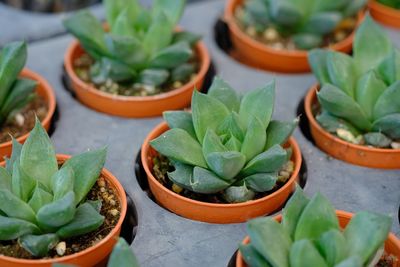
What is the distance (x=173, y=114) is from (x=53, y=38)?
23.9 inches

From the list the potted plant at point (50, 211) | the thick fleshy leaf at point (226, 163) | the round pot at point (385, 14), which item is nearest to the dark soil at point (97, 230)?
the potted plant at point (50, 211)

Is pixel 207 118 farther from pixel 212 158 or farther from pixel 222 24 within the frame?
pixel 222 24

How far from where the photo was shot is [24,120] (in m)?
1.55

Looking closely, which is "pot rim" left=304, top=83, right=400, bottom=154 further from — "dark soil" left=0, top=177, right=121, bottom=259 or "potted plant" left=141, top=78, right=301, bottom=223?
"dark soil" left=0, top=177, right=121, bottom=259

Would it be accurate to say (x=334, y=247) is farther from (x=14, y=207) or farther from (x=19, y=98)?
(x=19, y=98)

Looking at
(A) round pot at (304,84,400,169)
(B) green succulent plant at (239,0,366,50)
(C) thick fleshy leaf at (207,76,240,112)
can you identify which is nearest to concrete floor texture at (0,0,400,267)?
(A) round pot at (304,84,400,169)

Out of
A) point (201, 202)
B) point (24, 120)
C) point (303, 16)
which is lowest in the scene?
point (24, 120)

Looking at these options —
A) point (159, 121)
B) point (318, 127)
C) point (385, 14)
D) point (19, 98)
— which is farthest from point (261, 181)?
point (385, 14)

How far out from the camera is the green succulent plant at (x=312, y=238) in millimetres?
1083

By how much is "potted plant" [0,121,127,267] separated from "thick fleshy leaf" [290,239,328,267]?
1.11 ft

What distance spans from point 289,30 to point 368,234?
79 centimetres

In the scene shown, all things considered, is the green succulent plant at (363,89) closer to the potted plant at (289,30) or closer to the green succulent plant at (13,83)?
the potted plant at (289,30)

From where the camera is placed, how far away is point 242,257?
1178mm

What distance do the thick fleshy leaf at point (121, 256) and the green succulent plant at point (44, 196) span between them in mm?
130
